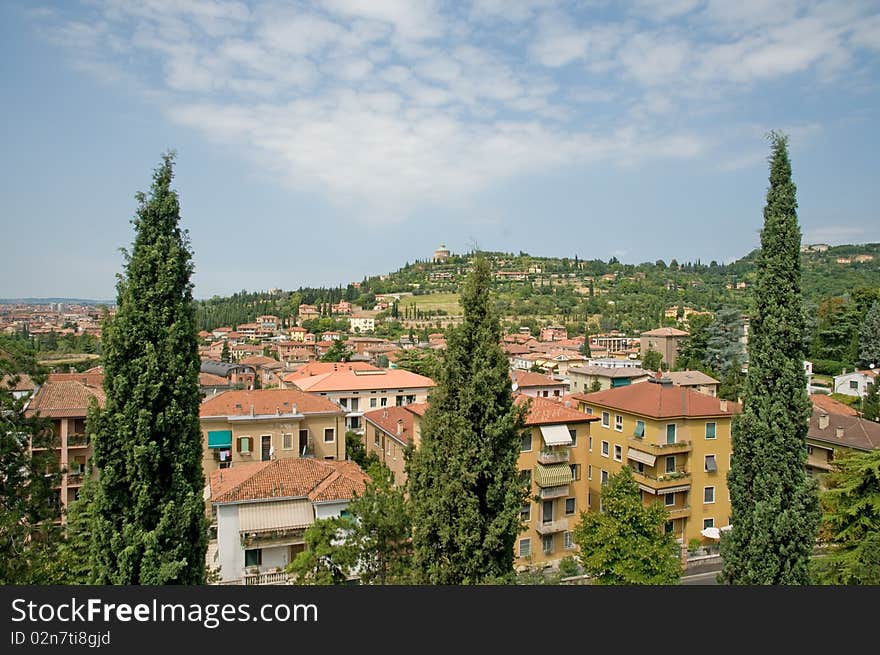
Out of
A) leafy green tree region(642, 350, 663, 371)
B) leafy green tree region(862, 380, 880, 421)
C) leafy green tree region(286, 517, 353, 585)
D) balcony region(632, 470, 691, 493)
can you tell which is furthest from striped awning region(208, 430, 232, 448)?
leafy green tree region(642, 350, 663, 371)

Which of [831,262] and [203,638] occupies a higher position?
[831,262]

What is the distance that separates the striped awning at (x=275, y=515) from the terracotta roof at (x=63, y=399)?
8.06 meters

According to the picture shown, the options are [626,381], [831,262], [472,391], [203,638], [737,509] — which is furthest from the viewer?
[831,262]

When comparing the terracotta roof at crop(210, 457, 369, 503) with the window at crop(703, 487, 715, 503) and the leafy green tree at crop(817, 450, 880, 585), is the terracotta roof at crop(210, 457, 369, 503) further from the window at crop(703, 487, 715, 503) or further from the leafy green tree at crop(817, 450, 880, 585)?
the window at crop(703, 487, 715, 503)

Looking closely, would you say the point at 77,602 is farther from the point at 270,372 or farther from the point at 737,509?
the point at 270,372

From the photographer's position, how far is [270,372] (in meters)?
58.8

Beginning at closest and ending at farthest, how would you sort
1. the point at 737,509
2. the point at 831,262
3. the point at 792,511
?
the point at 792,511 < the point at 737,509 < the point at 831,262

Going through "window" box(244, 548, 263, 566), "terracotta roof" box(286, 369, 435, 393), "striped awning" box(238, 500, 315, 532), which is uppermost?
"terracotta roof" box(286, 369, 435, 393)

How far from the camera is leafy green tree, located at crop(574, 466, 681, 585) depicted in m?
12.8

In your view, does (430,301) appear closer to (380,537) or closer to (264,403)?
(264,403)

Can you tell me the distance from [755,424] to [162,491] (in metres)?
8.83

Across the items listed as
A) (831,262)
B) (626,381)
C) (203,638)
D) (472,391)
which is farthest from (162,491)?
(831,262)

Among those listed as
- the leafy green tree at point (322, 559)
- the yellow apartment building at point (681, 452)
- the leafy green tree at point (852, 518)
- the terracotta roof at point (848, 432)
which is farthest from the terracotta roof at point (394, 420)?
the terracotta roof at point (848, 432)

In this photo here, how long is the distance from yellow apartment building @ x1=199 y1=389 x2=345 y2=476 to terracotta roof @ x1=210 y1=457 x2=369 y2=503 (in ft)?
18.9
